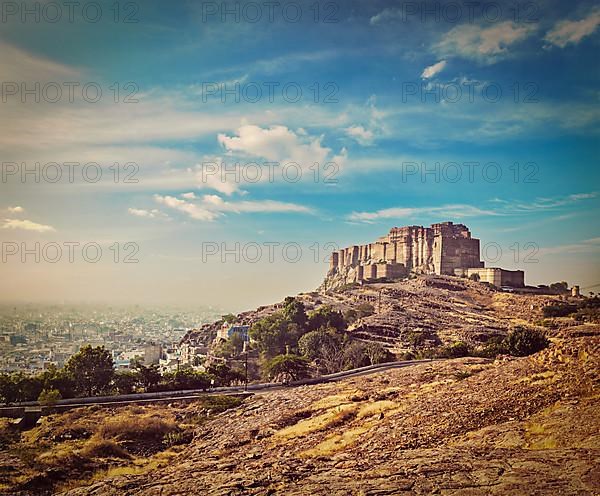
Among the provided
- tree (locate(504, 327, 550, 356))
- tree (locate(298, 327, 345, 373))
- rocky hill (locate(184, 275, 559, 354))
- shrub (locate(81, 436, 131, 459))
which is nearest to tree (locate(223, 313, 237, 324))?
rocky hill (locate(184, 275, 559, 354))

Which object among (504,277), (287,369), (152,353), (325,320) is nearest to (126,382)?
(287,369)

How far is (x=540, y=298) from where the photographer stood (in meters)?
38.3

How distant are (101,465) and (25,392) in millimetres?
9804

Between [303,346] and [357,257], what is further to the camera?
[357,257]

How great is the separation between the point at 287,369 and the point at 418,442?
1526 centimetres

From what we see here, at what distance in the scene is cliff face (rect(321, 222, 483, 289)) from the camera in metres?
55.5

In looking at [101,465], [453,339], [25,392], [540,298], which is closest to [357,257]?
[540,298]

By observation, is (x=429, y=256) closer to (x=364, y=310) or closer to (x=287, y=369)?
(x=364, y=310)

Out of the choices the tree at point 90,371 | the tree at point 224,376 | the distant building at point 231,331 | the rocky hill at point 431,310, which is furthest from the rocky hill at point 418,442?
the distant building at point 231,331

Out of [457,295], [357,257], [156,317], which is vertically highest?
[357,257]

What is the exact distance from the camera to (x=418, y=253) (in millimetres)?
61094

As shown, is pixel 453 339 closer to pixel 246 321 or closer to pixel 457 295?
pixel 457 295

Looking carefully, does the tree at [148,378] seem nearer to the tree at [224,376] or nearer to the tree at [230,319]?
the tree at [224,376]

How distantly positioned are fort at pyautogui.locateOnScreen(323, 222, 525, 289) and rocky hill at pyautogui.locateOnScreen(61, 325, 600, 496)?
36.9m
